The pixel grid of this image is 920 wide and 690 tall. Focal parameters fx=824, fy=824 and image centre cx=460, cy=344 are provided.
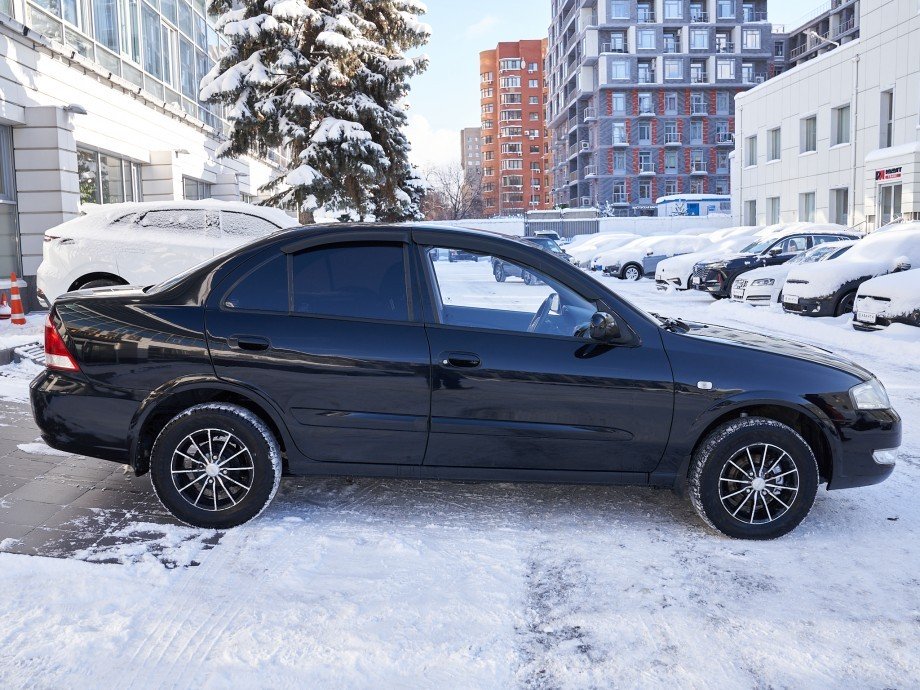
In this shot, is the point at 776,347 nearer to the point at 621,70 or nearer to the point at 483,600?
the point at 483,600

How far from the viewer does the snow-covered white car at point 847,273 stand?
1360 cm

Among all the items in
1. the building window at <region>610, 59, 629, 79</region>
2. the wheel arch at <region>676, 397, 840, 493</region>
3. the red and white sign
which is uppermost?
the building window at <region>610, 59, 629, 79</region>

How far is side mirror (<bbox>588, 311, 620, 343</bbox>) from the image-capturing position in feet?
13.8

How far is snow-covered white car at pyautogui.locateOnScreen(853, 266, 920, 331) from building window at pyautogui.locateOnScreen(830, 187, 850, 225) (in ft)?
79.5

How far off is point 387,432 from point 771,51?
82.3 meters

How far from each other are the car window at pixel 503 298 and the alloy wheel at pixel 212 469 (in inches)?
50.5

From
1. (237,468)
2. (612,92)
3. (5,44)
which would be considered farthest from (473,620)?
(612,92)

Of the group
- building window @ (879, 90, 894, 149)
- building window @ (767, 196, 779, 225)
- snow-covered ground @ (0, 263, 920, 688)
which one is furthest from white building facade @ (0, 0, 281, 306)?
building window @ (767, 196, 779, 225)

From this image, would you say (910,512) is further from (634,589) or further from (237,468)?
(237,468)

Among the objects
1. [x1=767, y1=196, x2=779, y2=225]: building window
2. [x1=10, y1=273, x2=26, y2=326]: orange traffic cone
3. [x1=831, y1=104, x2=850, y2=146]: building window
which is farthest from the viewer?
[x1=767, y1=196, x2=779, y2=225]: building window

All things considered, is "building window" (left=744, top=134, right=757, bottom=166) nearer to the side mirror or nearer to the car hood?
the car hood

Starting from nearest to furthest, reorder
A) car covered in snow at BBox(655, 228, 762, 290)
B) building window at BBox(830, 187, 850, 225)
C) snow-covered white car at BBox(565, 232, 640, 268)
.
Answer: car covered in snow at BBox(655, 228, 762, 290) → snow-covered white car at BBox(565, 232, 640, 268) → building window at BBox(830, 187, 850, 225)

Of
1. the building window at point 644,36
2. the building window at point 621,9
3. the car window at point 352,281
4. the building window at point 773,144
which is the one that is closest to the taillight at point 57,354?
the car window at point 352,281

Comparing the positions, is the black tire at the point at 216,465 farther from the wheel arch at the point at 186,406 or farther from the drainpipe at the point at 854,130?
the drainpipe at the point at 854,130
